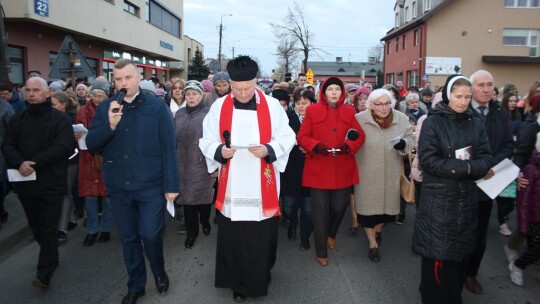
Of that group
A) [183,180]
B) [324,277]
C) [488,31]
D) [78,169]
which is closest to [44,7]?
[78,169]

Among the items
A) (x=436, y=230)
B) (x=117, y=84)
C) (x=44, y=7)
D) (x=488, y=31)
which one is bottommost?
(x=436, y=230)

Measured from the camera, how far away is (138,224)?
4.07 metres

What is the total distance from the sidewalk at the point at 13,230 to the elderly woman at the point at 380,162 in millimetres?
4565

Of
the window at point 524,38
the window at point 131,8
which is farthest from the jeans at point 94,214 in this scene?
the window at point 524,38

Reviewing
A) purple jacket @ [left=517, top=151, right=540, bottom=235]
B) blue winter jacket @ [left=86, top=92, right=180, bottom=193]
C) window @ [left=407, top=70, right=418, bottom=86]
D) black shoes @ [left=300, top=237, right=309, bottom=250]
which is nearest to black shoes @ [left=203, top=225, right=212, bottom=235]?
black shoes @ [left=300, top=237, right=309, bottom=250]

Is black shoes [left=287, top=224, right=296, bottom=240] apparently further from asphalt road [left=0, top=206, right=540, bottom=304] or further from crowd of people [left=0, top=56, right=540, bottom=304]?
crowd of people [left=0, top=56, right=540, bottom=304]

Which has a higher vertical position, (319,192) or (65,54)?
(65,54)

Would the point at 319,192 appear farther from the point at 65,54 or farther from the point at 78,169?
the point at 65,54

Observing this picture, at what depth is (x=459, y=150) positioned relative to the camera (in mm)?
3533

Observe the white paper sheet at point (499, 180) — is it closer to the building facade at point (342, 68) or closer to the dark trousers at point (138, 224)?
the dark trousers at point (138, 224)

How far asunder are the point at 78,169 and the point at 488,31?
31.1 m

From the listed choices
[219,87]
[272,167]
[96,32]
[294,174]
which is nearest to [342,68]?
[96,32]

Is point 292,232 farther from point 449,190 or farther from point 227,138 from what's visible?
point 449,190

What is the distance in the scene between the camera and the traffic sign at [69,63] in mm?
9016
